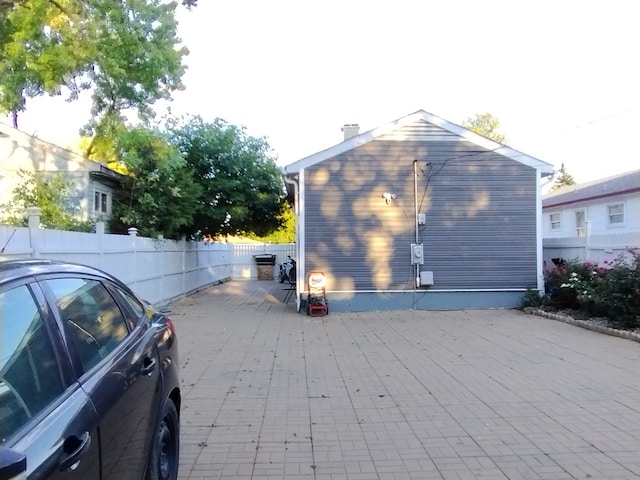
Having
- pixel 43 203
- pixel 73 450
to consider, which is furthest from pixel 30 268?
pixel 43 203

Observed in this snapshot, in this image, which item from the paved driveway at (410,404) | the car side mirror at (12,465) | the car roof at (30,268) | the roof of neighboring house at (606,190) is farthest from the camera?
the roof of neighboring house at (606,190)

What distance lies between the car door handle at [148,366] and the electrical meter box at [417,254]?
34.0ft

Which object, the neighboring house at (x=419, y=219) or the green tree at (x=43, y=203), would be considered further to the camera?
the neighboring house at (x=419, y=219)

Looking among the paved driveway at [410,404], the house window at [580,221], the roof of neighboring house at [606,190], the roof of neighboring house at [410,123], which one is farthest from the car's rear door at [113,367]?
the house window at [580,221]

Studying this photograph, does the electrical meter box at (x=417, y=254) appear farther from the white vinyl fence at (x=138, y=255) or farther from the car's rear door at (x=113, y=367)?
the car's rear door at (x=113, y=367)

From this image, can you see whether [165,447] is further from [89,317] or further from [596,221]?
[596,221]

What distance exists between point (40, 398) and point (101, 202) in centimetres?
1679

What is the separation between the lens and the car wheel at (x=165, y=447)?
122 inches

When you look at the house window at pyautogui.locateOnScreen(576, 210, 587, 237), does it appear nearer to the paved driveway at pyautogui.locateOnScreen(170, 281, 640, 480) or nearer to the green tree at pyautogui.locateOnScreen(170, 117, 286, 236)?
the green tree at pyautogui.locateOnScreen(170, 117, 286, 236)

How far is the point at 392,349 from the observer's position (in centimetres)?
863

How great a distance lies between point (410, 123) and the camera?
13.5 metres

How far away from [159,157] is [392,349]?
8.90m

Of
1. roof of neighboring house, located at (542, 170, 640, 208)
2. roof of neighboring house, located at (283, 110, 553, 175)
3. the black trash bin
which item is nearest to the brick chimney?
roof of neighboring house, located at (283, 110, 553, 175)

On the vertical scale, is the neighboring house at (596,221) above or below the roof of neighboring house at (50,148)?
below
